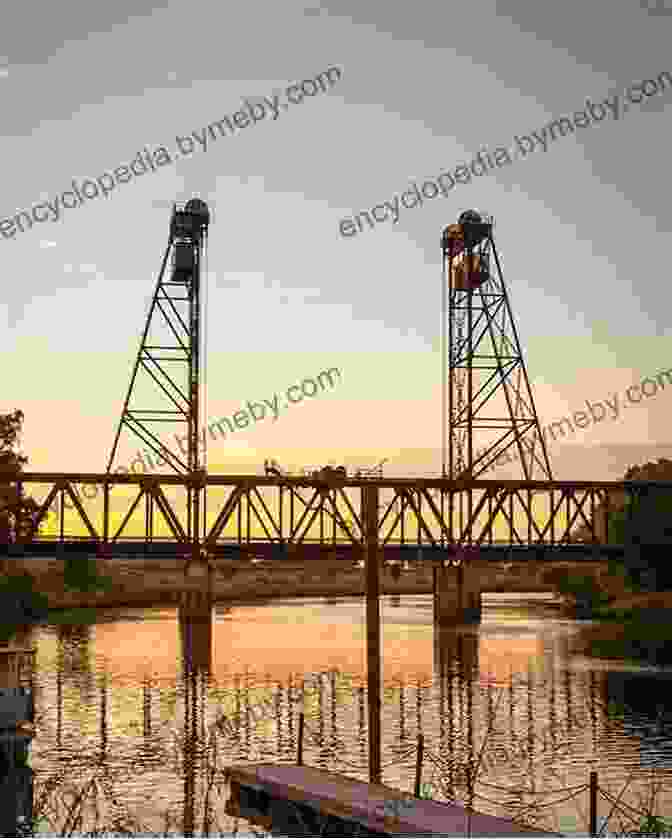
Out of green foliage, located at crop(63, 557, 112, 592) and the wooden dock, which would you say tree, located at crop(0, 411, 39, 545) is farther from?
the wooden dock

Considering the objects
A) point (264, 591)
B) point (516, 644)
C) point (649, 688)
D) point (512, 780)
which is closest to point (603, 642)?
point (516, 644)

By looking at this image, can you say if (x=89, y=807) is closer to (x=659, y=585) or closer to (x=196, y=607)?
(x=196, y=607)

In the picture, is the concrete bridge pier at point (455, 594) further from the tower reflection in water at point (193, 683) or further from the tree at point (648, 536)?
the tower reflection in water at point (193, 683)

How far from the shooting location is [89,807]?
81.1ft

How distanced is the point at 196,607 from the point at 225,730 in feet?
122

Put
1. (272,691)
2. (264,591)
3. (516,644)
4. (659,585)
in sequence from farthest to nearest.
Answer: (264,591) < (659,585) < (516,644) < (272,691)

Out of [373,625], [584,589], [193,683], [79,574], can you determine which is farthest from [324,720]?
[584,589]

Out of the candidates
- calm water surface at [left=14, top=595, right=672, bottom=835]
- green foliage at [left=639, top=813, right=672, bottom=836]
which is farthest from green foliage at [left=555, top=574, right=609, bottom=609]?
green foliage at [left=639, top=813, right=672, bottom=836]

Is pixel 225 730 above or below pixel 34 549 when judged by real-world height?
below

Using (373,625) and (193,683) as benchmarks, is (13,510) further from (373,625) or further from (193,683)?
(373,625)

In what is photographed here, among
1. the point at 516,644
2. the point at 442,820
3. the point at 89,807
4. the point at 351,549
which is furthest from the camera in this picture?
the point at 351,549

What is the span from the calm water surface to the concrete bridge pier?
7.27 m

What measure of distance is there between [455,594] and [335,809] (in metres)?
58.0

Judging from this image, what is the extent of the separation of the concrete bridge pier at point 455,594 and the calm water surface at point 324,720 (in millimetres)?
7267
